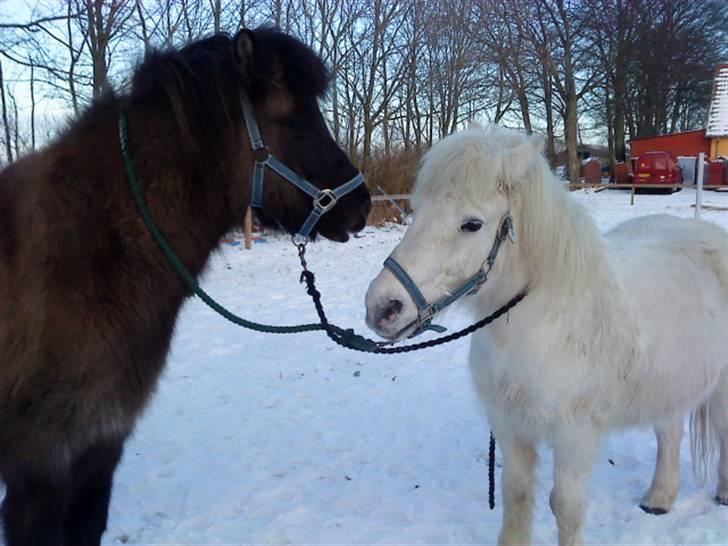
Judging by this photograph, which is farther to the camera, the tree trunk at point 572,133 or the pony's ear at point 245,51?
the tree trunk at point 572,133

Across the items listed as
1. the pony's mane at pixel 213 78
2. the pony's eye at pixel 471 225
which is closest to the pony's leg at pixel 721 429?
the pony's eye at pixel 471 225

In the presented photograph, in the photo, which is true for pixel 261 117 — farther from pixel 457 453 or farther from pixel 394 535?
pixel 457 453

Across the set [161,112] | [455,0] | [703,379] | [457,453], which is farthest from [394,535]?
[455,0]

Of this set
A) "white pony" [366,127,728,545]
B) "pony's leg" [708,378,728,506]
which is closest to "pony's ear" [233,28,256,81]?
"white pony" [366,127,728,545]

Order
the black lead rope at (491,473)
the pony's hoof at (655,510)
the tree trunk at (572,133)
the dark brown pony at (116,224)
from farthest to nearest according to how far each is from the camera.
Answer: the tree trunk at (572,133) < the pony's hoof at (655,510) < the black lead rope at (491,473) < the dark brown pony at (116,224)

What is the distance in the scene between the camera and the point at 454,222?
2020 mm

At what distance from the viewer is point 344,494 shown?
131 inches

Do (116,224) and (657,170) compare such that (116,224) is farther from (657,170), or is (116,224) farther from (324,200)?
(657,170)

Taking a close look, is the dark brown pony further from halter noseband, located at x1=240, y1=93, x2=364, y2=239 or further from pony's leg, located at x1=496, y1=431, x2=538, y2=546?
pony's leg, located at x1=496, y1=431, x2=538, y2=546

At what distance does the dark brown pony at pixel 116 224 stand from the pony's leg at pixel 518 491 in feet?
4.90

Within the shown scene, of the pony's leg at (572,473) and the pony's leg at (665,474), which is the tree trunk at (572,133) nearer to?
the pony's leg at (665,474)

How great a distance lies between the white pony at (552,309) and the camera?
2041mm

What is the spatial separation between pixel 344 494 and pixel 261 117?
2299 mm

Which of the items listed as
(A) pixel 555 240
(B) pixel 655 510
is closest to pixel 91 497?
(A) pixel 555 240
